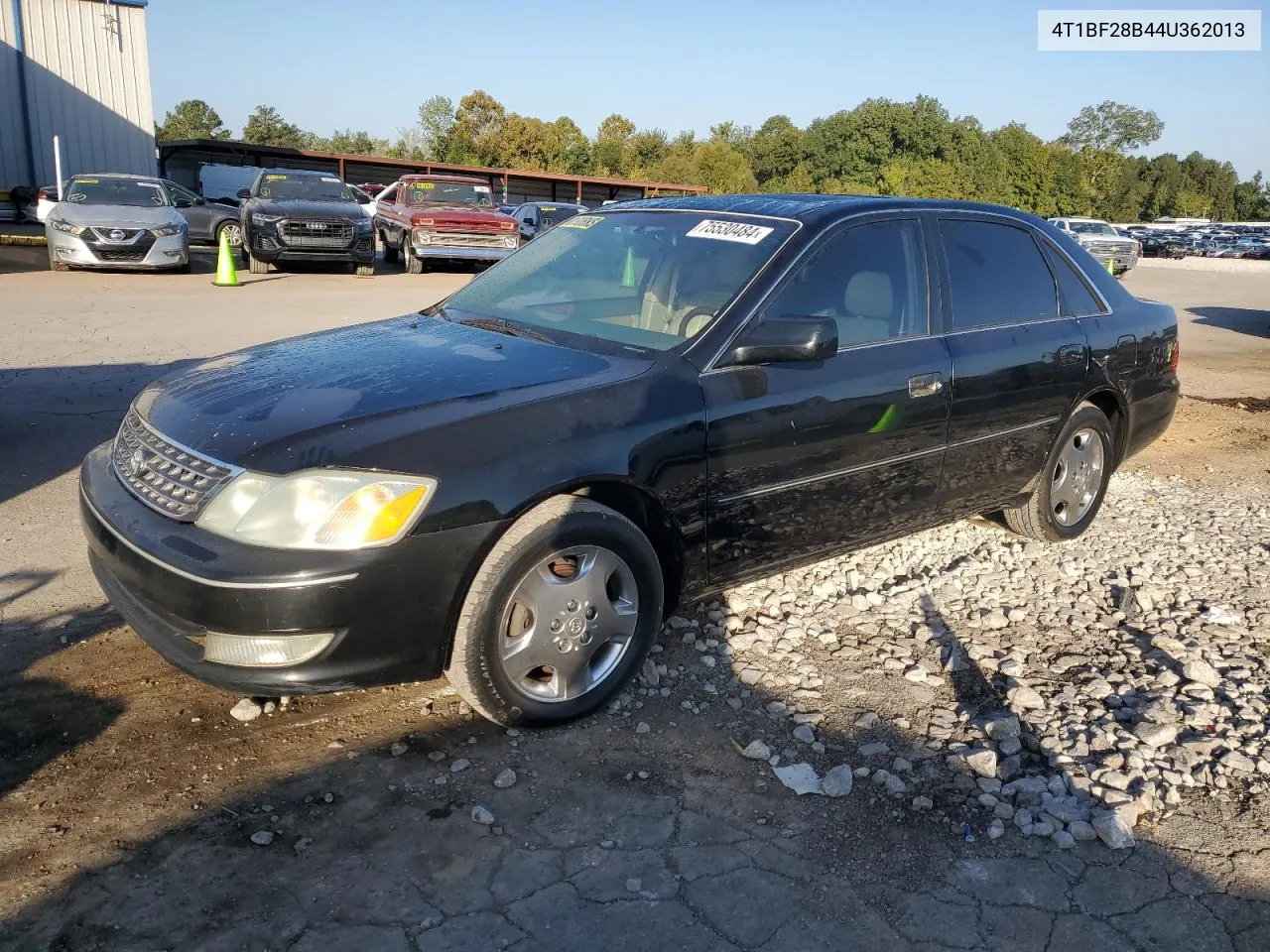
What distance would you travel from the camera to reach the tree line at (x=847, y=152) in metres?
69.1

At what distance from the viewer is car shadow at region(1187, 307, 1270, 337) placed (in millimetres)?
15619

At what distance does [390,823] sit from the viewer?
9.00ft

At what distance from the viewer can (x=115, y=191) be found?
54.4 feet

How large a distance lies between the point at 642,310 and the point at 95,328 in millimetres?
8955

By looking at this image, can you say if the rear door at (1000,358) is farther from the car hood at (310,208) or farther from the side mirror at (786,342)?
the car hood at (310,208)

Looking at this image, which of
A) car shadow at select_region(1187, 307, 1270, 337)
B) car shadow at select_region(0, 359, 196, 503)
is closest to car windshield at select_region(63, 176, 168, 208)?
car shadow at select_region(0, 359, 196, 503)

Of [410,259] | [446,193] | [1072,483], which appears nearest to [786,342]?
[1072,483]

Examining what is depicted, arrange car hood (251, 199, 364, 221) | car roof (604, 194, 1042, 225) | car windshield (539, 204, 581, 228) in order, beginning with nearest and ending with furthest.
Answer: car roof (604, 194, 1042, 225) → car hood (251, 199, 364, 221) → car windshield (539, 204, 581, 228)


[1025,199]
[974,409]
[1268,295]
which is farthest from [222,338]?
[1025,199]

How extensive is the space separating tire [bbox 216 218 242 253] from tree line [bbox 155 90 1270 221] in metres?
44.8

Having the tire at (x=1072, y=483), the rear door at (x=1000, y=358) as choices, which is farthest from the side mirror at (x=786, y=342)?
the tire at (x=1072, y=483)

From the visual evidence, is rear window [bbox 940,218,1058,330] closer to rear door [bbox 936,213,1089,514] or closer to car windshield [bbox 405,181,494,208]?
rear door [bbox 936,213,1089,514]

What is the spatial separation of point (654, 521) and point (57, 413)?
17.9 ft

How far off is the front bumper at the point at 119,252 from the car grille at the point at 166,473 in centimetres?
1440
